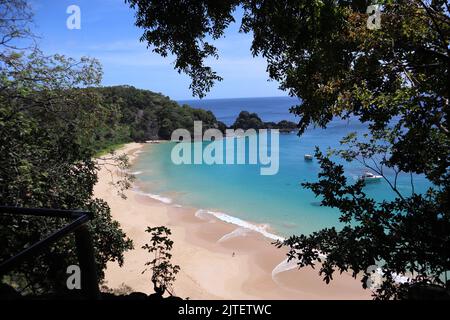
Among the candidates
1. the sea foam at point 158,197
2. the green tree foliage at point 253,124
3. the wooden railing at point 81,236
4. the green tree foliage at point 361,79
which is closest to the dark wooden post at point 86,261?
the wooden railing at point 81,236

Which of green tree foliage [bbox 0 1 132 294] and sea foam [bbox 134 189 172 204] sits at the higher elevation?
green tree foliage [bbox 0 1 132 294]

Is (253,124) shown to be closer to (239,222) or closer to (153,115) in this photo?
(153,115)

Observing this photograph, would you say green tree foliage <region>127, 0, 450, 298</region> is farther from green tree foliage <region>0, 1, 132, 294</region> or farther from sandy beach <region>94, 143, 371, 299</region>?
sandy beach <region>94, 143, 371, 299</region>

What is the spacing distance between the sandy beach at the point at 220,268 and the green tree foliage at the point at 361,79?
7.94 metres

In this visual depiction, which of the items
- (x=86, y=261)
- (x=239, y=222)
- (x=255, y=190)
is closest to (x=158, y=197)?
(x=255, y=190)

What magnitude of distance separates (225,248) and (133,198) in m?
14.8

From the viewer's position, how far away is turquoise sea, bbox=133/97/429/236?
26.0 m

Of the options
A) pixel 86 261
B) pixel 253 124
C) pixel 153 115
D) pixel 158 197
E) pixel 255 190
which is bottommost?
pixel 158 197

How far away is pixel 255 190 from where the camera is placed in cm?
3584

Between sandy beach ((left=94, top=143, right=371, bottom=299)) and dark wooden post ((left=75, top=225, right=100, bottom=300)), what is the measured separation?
8977 mm

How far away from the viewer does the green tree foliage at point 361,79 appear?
3.39 meters

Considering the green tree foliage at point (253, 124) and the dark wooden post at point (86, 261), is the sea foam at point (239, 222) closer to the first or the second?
the dark wooden post at point (86, 261)

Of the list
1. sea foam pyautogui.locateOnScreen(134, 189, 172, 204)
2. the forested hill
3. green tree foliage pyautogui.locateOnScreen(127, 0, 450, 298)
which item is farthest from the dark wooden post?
the forested hill

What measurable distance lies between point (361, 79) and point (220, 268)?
1436 cm
